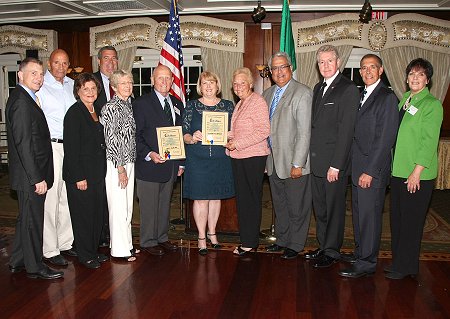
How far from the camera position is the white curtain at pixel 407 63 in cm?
798

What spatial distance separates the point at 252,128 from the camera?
12.6 feet

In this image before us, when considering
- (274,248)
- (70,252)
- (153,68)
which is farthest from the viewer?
(153,68)

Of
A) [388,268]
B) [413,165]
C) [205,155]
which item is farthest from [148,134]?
[388,268]

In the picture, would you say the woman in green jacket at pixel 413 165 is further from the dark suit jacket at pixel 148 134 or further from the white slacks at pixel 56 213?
the white slacks at pixel 56 213

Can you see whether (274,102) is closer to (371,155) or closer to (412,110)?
(371,155)

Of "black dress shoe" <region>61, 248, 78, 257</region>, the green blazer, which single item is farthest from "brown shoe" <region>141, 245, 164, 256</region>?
the green blazer

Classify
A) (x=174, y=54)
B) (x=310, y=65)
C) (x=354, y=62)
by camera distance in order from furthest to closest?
(x=354, y=62) → (x=310, y=65) → (x=174, y=54)

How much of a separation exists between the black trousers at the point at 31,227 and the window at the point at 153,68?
5.55 m

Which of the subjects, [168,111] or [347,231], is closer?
[168,111]

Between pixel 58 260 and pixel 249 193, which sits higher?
pixel 249 193

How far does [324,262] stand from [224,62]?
5.30 metres

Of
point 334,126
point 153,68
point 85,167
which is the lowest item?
point 85,167

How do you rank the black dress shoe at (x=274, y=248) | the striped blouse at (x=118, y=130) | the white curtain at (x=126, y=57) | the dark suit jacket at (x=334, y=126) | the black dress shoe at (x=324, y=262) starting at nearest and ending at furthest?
the dark suit jacket at (x=334, y=126) < the striped blouse at (x=118, y=130) < the black dress shoe at (x=324, y=262) < the black dress shoe at (x=274, y=248) < the white curtain at (x=126, y=57)

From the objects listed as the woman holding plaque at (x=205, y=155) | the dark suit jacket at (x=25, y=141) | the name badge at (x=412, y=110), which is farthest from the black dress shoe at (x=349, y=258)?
the dark suit jacket at (x=25, y=141)
